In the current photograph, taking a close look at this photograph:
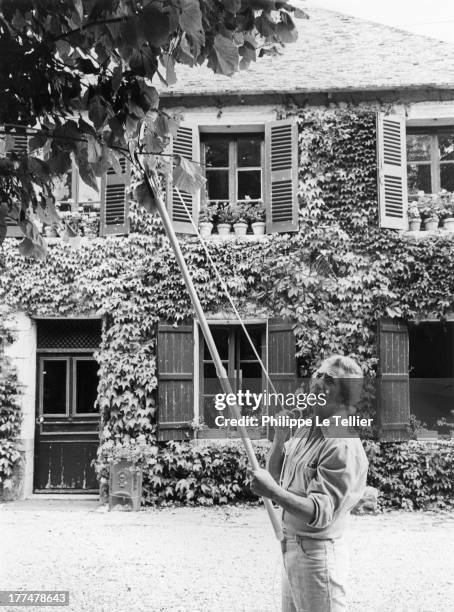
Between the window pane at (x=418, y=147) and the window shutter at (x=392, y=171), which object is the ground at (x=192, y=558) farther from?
the window pane at (x=418, y=147)

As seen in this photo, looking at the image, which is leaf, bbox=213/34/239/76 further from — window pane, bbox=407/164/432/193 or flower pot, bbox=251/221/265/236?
window pane, bbox=407/164/432/193

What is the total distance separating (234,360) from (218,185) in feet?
7.97

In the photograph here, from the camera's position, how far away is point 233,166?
30.6 feet

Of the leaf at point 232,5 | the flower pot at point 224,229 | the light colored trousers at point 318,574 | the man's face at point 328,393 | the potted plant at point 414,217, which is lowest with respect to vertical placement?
the light colored trousers at point 318,574

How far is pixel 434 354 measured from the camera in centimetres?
911

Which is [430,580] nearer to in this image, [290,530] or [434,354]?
[290,530]

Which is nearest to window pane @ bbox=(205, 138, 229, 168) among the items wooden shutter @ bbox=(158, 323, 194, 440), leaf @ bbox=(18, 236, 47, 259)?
wooden shutter @ bbox=(158, 323, 194, 440)

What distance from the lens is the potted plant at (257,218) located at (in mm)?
8953

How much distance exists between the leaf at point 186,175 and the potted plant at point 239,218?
5.96 meters

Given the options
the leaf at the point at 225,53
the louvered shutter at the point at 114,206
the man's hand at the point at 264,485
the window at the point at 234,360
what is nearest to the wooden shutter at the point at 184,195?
the louvered shutter at the point at 114,206

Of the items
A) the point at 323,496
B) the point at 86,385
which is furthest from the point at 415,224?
the point at 323,496

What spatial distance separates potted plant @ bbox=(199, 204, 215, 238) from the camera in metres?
8.95

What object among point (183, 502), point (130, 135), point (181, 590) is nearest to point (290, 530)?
point (130, 135)

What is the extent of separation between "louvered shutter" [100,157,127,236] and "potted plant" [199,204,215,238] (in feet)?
3.23
